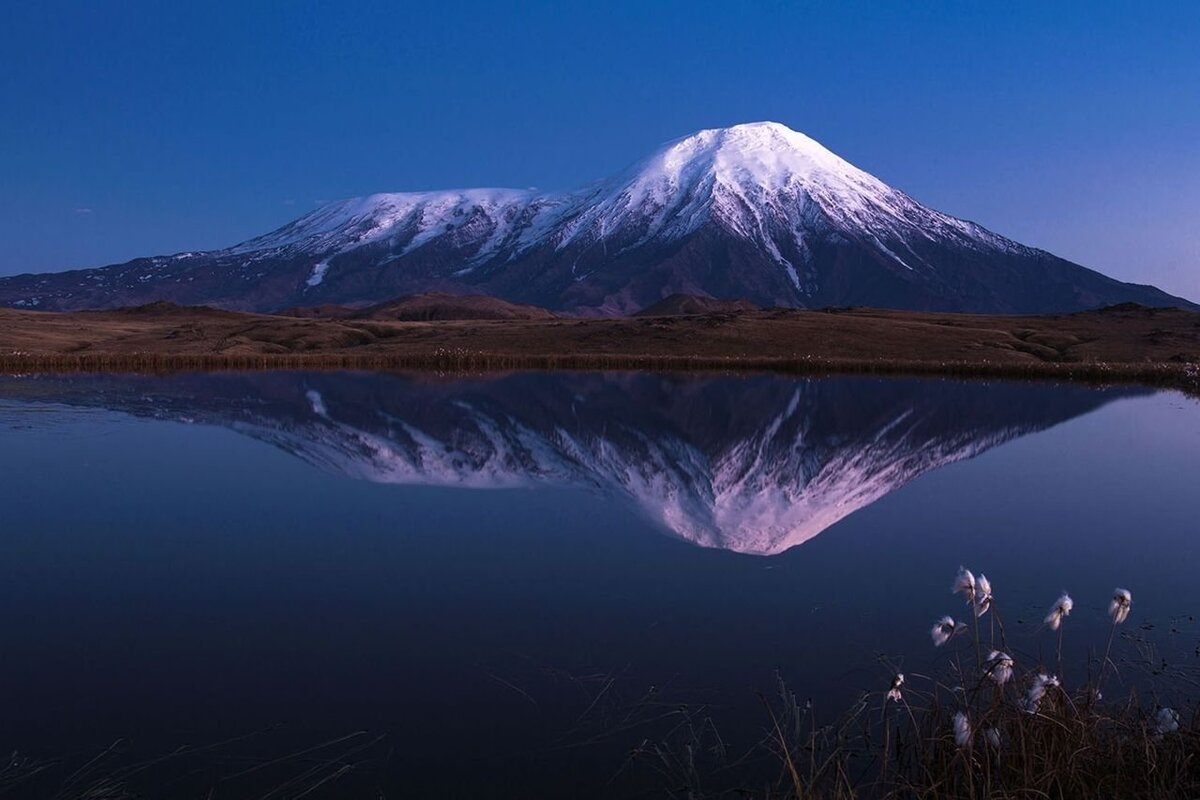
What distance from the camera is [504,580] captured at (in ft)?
32.6

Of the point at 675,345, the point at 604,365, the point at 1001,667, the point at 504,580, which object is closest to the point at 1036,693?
the point at 1001,667

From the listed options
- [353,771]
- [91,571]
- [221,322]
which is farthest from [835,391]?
[221,322]

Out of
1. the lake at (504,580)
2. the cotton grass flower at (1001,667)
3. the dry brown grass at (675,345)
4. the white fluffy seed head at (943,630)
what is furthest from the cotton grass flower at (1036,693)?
the dry brown grass at (675,345)

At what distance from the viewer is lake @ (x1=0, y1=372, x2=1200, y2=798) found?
20.9 ft

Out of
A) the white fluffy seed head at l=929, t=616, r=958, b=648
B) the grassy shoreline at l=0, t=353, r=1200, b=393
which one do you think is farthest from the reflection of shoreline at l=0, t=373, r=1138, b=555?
the white fluffy seed head at l=929, t=616, r=958, b=648

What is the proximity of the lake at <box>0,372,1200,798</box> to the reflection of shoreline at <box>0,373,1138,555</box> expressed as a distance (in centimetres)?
17

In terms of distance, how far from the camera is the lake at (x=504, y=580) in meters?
6.36

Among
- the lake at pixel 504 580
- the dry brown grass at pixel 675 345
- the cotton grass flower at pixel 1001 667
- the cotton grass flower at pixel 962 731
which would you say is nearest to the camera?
the cotton grass flower at pixel 962 731

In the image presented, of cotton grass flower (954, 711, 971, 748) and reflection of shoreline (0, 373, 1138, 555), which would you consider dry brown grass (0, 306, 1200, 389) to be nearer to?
reflection of shoreline (0, 373, 1138, 555)

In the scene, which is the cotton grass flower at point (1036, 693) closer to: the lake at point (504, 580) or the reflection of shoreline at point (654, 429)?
the lake at point (504, 580)

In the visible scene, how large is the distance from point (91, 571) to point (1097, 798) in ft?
28.9

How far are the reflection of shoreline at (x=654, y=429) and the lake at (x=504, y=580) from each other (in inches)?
6.8

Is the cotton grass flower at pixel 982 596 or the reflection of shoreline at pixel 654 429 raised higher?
the cotton grass flower at pixel 982 596

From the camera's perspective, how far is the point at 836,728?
6453mm
